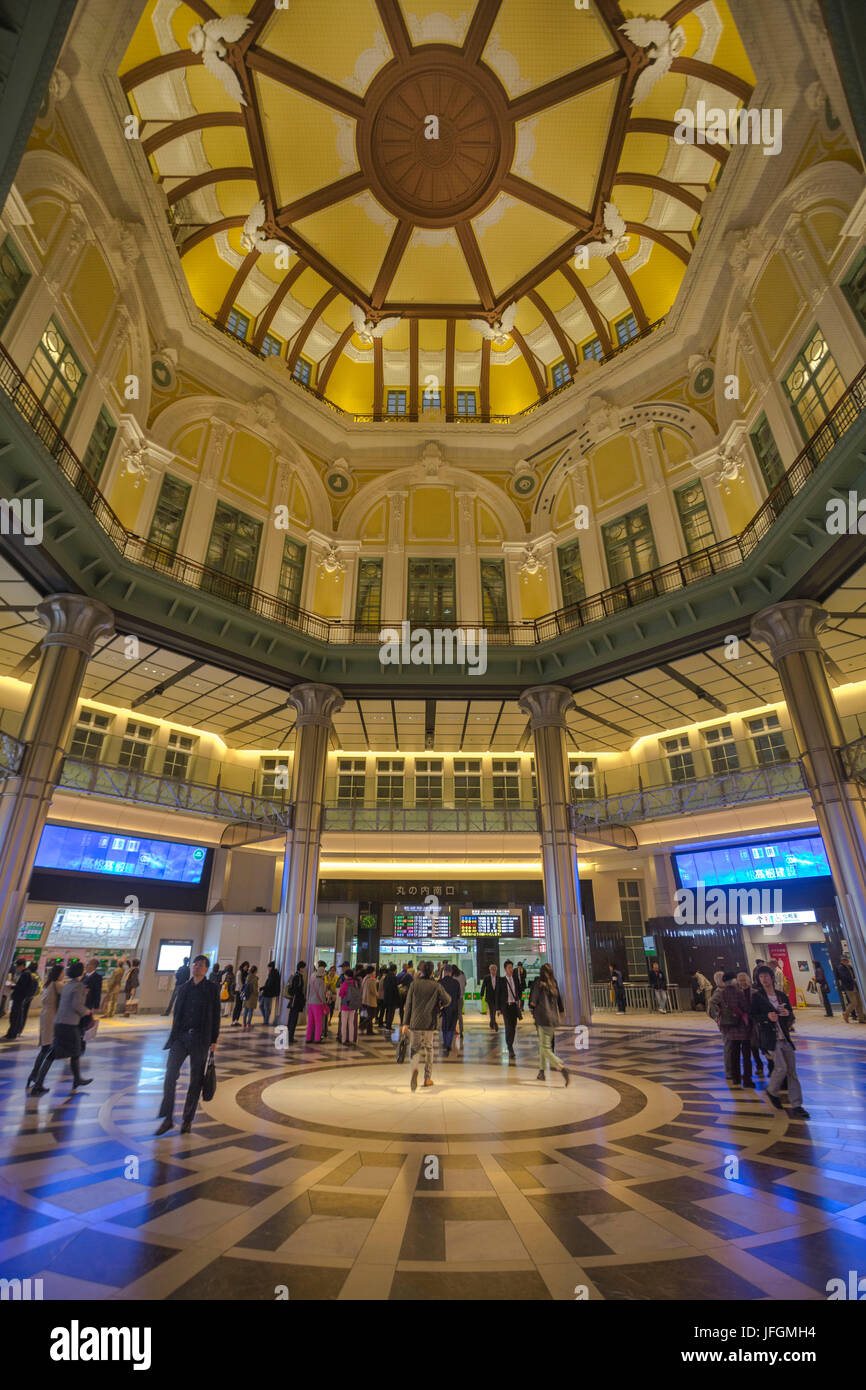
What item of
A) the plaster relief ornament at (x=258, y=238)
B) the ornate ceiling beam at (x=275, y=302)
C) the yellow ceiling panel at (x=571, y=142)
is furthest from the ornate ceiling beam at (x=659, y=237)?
the plaster relief ornament at (x=258, y=238)

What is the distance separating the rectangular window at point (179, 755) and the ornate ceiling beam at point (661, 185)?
24.3 m

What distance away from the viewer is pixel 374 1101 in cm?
786

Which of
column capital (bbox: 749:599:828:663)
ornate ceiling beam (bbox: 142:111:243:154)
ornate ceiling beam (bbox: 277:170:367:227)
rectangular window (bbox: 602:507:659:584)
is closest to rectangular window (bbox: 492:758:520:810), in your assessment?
rectangular window (bbox: 602:507:659:584)

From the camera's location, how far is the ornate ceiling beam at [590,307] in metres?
22.9

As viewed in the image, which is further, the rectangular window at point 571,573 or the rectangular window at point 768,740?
the rectangular window at point 571,573

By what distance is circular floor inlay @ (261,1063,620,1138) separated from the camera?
6582 millimetres

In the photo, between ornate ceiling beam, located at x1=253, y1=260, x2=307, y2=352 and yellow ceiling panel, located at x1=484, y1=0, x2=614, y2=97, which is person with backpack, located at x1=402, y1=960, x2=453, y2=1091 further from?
yellow ceiling panel, located at x1=484, y1=0, x2=614, y2=97

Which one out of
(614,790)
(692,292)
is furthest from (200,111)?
(614,790)

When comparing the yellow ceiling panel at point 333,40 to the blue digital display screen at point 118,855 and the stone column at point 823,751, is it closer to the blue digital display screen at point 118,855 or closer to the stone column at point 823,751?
the stone column at point 823,751

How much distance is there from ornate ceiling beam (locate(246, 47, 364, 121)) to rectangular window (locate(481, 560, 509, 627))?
1467 cm

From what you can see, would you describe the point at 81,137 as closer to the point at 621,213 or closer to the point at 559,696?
the point at 621,213

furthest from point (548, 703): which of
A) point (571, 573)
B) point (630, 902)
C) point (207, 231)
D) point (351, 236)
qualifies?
point (207, 231)

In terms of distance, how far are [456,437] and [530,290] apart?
636 cm

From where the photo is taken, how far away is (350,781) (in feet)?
86.6
